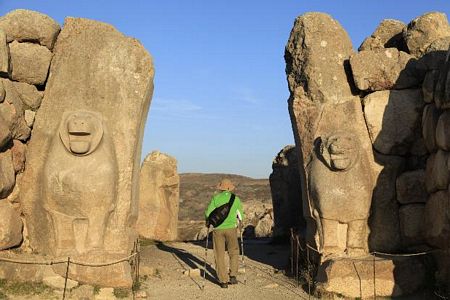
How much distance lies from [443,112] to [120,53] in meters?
4.63

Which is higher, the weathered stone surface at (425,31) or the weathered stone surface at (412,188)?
the weathered stone surface at (425,31)

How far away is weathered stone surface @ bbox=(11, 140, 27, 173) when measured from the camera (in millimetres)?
7473

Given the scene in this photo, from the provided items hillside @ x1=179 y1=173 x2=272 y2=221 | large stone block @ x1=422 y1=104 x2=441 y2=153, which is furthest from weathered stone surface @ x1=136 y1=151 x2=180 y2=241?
hillside @ x1=179 y1=173 x2=272 y2=221

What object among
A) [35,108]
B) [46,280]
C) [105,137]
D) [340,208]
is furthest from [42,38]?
[340,208]

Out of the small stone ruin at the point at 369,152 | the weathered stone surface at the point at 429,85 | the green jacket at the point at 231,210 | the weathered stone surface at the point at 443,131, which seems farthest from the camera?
the green jacket at the point at 231,210

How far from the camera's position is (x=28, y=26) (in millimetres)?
7883

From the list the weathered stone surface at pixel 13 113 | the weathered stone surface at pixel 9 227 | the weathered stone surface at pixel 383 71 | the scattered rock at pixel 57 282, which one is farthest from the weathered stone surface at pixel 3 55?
the weathered stone surface at pixel 383 71

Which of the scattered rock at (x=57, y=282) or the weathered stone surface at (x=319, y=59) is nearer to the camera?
the scattered rock at (x=57, y=282)

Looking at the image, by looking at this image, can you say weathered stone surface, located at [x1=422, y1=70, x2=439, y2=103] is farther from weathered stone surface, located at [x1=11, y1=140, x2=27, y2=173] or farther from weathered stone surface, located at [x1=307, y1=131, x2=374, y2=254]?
weathered stone surface, located at [x1=11, y1=140, x2=27, y2=173]

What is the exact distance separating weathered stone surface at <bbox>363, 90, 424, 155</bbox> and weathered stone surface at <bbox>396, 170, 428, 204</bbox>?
420 millimetres

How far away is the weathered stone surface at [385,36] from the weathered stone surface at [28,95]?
5772 millimetres

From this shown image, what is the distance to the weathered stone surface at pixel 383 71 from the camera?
850 centimetres

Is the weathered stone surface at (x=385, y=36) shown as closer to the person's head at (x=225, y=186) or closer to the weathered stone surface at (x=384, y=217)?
the weathered stone surface at (x=384, y=217)

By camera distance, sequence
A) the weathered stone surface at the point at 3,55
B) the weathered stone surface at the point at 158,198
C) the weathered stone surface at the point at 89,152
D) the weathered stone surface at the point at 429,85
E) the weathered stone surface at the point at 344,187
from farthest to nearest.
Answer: the weathered stone surface at the point at 158,198
the weathered stone surface at the point at 344,187
the weathered stone surface at the point at 429,85
the weathered stone surface at the point at 89,152
the weathered stone surface at the point at 3,55
